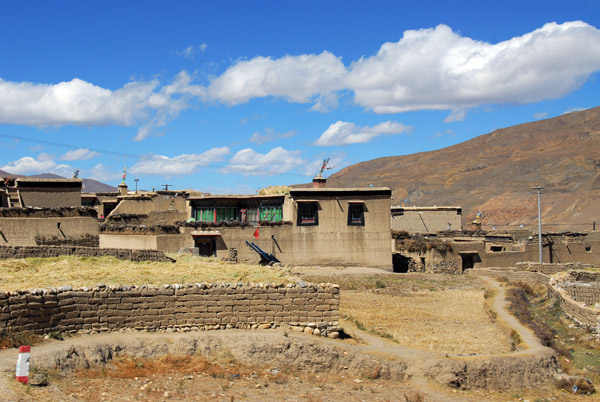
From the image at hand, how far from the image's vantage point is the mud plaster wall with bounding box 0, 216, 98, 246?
2738cm

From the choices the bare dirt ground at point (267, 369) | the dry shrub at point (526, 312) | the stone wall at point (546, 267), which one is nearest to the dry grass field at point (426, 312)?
the dry shrub at point (526, 312)

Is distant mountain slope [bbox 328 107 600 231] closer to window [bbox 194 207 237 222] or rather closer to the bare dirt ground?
window [bbox 194 207 237 222]

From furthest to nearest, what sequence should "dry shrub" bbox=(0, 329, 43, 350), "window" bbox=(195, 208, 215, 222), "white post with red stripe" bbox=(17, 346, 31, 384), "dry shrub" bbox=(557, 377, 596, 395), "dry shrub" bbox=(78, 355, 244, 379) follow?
"window" bbox=(195, 208, 215, 222) → "dry shrub" bbox=(557, 377, 596, 395) → "dry shrub" bbox=(0, 329, 43, 350) → "dry shrub" bbox=(78, 355, 244, 379) → "white post with red stripe" bbox=(17, 346, 31, 384)

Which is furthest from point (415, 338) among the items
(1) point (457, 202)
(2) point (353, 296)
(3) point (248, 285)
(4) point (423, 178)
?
(4) point (423, 178)

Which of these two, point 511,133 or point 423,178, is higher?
point 511,133

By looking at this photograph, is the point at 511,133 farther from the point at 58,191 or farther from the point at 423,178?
the point at 58,191

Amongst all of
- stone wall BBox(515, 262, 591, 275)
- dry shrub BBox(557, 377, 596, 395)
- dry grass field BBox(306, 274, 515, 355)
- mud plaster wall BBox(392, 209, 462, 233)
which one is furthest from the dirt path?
mud plaster wall BBox(392, 209, 462, 233)

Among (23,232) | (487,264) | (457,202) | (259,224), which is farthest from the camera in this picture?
(457,202)

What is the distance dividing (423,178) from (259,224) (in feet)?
389

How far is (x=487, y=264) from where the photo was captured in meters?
41.6


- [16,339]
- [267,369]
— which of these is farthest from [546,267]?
[16,339]

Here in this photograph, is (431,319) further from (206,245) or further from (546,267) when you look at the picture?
(206,245)

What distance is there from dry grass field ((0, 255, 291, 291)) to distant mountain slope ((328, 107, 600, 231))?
74089 millimetres

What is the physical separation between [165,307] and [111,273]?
8.62 feet
